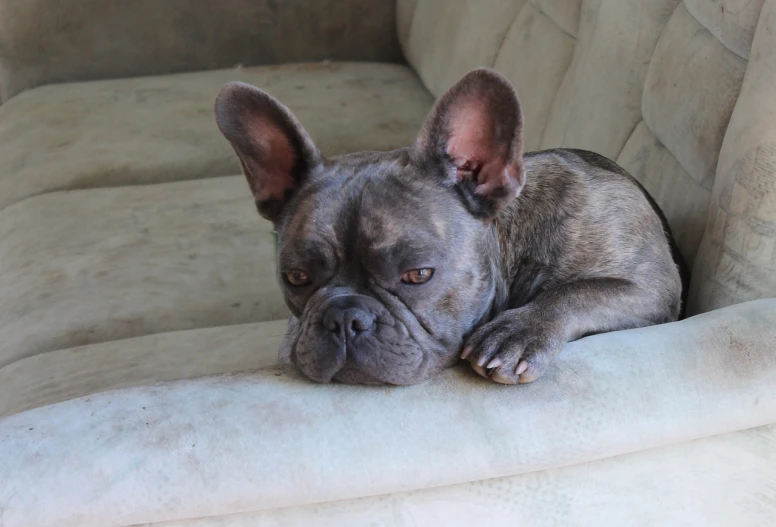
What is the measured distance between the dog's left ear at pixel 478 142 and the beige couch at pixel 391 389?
328 mm

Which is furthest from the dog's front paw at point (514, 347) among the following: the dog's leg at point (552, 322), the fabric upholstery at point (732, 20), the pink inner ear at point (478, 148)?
the fabric upholstery at point (732, 20)

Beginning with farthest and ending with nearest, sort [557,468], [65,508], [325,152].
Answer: [325,152], [557,468], [65,508]

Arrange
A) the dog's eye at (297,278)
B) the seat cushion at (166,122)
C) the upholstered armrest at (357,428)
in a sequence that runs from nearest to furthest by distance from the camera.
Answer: the upholstered armrest at (357,428) → the dog's eye at (297,278) → the seat cushion at (166,122)

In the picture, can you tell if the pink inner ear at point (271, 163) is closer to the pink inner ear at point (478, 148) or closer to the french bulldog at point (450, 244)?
the french bulldog at point (450, 244)

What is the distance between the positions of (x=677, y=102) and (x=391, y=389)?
0.85 m

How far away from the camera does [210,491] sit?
1059mm

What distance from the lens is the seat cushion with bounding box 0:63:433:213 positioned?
2881 millimetres

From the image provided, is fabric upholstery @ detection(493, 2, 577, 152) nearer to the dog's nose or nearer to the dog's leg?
the dog's leg

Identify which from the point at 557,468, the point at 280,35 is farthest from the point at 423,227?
the point at 280,35

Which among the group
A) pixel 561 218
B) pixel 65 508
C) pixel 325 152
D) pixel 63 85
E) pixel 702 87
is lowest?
pixel 63 85

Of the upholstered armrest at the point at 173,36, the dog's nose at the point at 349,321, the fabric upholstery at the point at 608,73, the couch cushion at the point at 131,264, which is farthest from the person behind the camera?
the upholstered armrest at the point at 173,36

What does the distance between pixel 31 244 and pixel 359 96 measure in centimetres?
138

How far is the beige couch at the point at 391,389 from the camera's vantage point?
108cm

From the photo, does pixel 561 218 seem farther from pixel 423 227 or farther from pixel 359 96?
pixel 359 96
